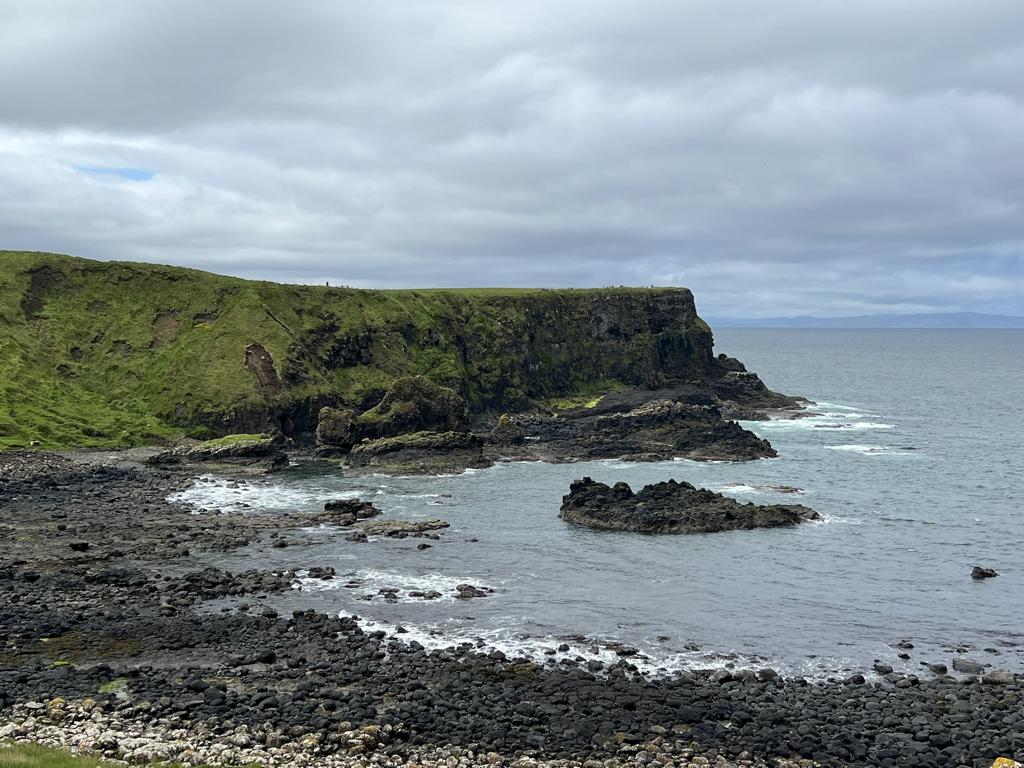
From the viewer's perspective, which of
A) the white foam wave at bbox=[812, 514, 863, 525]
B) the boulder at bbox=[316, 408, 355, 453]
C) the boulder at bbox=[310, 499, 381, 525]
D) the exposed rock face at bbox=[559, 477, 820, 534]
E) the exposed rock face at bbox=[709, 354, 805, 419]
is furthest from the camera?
the exposed rock face at bbox=[709, 354, 805, 419]

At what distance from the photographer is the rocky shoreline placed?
30.8 meters

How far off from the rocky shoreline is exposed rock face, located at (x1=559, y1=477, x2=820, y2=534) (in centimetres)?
2807

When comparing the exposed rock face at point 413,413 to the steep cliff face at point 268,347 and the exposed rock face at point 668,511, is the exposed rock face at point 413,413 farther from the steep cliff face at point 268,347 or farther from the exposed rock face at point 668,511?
the exposed rock face at point 668,511

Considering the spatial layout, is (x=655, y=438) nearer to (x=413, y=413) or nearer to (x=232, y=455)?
(x=413, y=413)

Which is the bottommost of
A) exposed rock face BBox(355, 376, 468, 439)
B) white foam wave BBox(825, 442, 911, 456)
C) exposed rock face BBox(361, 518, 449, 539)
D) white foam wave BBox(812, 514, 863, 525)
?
exposed rock face BBox(361, 518, 449, 539)

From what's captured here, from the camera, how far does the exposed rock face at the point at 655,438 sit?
104 metres

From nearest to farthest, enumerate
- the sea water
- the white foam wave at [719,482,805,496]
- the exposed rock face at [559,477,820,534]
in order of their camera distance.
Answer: the sea water < the exposed rock face at [559,477,820,534] < the white foam wave at [719,482,805,496]

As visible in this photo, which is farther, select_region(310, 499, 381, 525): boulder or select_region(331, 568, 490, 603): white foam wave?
select_region(310, 499, 381, 525): boulder

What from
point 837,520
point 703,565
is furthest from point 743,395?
point 703,565

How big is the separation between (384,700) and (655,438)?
78624 mm

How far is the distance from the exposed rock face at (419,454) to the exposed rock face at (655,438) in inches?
346

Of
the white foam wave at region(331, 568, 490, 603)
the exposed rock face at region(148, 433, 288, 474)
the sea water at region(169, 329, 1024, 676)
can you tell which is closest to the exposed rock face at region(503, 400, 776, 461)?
the sea water at region(169, 329, 1024, 676)

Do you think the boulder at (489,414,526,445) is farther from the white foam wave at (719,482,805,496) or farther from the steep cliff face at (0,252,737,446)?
the white foam wave at (719,482,805,496)

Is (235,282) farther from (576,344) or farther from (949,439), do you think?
(949,439)
